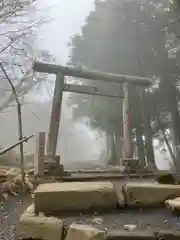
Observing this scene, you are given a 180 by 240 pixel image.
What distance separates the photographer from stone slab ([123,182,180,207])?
2.31m

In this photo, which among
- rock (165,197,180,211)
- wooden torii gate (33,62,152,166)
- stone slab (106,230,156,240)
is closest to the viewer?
stone slab (106,230,156,240)

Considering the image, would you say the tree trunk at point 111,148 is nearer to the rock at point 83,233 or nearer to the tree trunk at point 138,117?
the tree trunk at point 138,117

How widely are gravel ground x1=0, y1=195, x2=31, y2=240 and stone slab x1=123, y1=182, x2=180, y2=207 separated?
87cm

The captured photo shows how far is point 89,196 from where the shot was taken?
2.18 metres

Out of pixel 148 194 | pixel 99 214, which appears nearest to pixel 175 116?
pixel 148 194

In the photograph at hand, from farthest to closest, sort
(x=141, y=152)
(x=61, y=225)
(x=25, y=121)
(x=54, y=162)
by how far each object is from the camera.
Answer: (x=25, y=121), (x=141, y=152), (x=54, y=162), (x=61, y=225)

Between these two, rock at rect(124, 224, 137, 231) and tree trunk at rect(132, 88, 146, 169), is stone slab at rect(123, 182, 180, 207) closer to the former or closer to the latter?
rock at rect(124, 224, 137, 231)

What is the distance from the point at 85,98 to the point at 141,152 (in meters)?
2.79

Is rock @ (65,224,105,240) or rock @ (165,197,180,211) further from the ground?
rock @ (65,224,105,240)

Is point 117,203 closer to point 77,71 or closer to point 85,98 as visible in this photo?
point 77,71

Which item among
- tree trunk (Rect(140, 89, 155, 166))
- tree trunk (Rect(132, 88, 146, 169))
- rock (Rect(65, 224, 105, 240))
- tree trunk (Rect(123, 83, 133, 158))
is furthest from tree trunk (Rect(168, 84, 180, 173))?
rock (Rect(65, 224, 105, 240))

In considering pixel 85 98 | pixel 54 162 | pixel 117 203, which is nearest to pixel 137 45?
pixel 85 98

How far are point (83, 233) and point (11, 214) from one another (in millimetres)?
1265

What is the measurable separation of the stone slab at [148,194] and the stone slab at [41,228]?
0.62 meters
